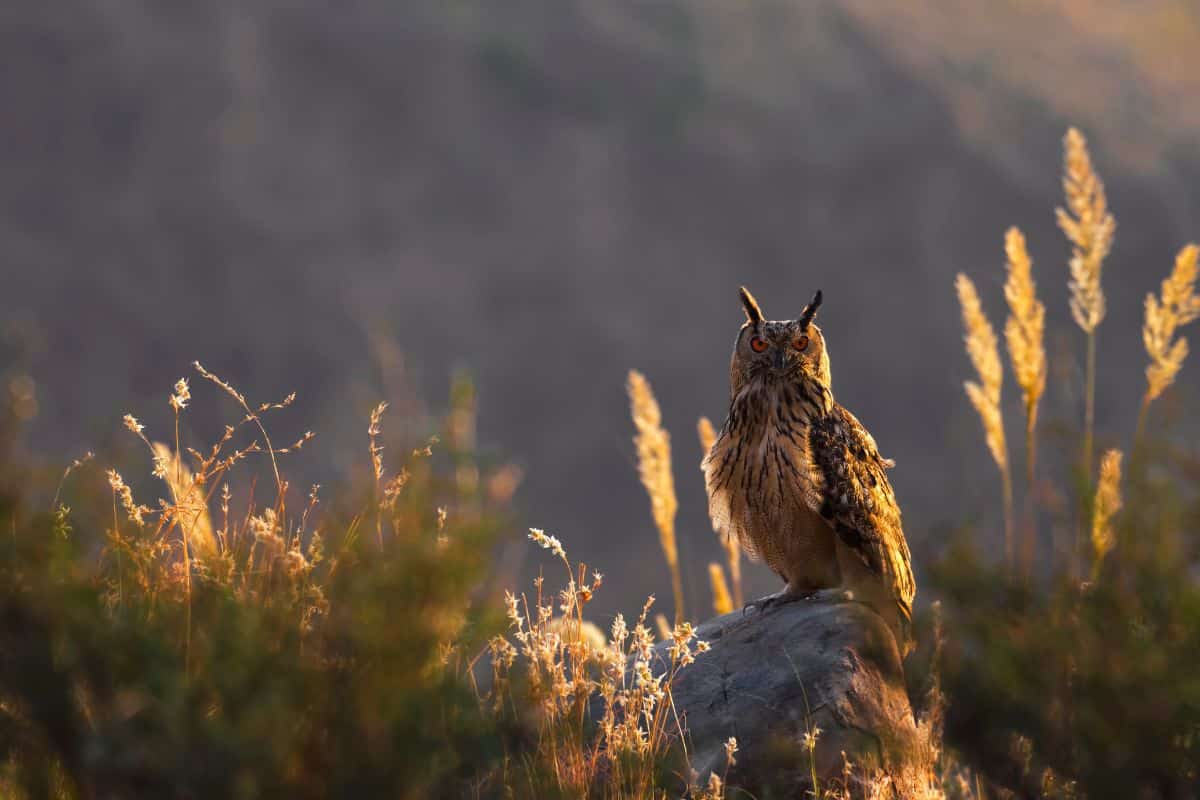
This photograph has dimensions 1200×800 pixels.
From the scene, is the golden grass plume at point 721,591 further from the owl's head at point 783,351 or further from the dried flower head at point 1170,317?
the dried flower head at point 1170,317

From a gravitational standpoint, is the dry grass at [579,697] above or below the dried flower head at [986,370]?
below

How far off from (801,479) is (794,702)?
2.57 feet

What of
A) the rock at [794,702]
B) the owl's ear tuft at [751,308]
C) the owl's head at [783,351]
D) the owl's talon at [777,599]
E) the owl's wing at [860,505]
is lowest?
the rock at [794,702]

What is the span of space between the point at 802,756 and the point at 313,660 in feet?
5.66

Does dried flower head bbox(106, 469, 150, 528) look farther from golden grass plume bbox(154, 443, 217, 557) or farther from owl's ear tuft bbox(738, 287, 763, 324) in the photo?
owl's ear tuft bbox(738, 287, 763, 324)

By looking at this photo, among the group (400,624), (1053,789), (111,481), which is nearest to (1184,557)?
(1053,789)

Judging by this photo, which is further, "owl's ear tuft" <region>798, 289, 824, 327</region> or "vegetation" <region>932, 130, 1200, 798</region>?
"owl's ear tuft" <region>798, 289, 824, 327</region>

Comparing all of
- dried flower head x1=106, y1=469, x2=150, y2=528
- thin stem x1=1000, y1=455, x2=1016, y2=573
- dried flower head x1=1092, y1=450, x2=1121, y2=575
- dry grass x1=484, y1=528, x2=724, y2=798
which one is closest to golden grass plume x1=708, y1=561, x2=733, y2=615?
thin stem x1=1000, y1=455, x2=1016, y2=573

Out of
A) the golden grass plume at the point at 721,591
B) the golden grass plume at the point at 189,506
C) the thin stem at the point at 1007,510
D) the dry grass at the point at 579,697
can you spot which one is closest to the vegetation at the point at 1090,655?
the dry grass at the point at 579,697

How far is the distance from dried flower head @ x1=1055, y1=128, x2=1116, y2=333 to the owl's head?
0.86 meters

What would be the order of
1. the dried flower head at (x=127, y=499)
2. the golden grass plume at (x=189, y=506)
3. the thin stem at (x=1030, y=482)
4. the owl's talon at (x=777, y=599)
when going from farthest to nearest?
the owl's talon at (x=777, y=599) < the thin stem at (x=1030, y=482) < the golden grass plume at (x=189, y=506) < the dried flower head at (x=127, y=499)

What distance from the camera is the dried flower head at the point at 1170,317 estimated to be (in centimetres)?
394

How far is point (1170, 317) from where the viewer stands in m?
3.98

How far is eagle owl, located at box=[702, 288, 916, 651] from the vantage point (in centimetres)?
412
